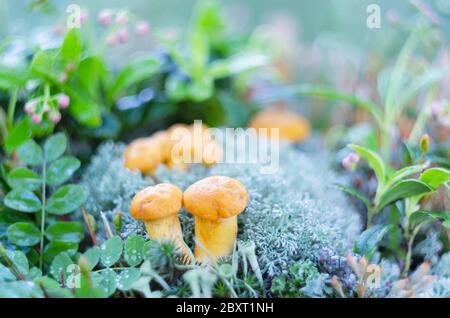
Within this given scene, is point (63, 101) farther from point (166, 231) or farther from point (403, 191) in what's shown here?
point (403, 191)

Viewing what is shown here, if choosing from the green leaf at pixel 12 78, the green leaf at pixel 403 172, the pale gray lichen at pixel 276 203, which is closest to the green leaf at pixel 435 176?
the green leaf at pixel 403 172

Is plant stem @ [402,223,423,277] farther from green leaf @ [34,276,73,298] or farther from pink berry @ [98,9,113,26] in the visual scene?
pink berry @ [98,9,113,26]

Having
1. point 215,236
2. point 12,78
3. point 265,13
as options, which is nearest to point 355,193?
point 215,236

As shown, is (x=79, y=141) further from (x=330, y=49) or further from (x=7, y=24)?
(x=330, y=49)

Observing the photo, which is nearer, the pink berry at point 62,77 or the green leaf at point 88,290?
the green leaf at point 88,290

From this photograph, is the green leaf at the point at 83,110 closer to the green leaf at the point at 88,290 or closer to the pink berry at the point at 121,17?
the pink berry at the point at 121,17

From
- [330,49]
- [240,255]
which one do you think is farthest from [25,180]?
[330,49]

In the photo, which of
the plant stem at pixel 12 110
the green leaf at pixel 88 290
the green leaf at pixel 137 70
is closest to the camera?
the green leaf at pixel 88 290
